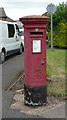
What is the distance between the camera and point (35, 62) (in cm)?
532

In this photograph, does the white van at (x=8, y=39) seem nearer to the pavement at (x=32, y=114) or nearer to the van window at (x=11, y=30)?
the van window at (x=11, y=30)

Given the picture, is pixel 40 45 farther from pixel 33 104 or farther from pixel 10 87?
pixel 10 87

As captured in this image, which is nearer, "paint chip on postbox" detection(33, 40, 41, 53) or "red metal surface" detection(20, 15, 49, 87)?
"red metal surface" detection(20, 15, 49, 87)

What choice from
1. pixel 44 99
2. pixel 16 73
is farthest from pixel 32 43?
pixel 16 73

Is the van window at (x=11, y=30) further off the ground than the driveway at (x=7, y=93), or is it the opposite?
the van window at (x=11, y=30)

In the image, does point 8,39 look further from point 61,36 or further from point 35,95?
point 61,36

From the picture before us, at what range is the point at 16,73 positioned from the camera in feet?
29.7

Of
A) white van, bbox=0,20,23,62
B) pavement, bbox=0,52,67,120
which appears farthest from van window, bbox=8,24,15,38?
pavement, bbox=0,52,67,120

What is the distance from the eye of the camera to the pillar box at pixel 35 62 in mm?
5246

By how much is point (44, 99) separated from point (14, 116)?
0.84 m

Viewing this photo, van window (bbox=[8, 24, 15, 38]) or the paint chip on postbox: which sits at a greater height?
the paint chip on postbox

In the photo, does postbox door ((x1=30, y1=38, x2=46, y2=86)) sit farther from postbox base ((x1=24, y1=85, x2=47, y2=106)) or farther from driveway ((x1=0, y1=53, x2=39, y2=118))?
driveway ((x1=0, y1=53, x2=39, y2=118))

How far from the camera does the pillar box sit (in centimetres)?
525

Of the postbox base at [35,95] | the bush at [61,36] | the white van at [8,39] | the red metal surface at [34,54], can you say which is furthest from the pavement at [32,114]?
the bush at [61,36]
